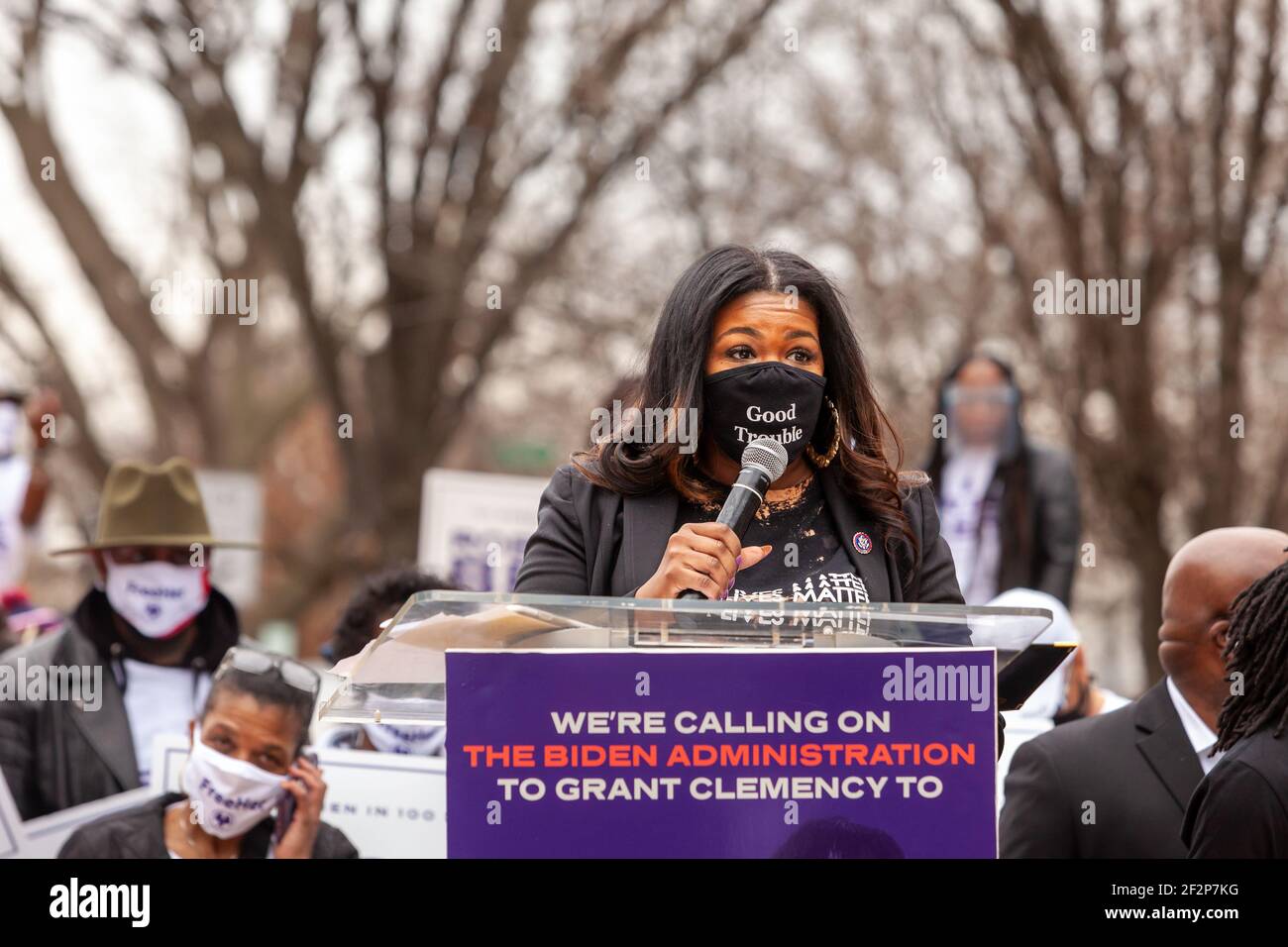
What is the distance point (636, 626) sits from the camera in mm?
2666

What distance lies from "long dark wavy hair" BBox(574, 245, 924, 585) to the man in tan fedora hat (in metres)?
3.11

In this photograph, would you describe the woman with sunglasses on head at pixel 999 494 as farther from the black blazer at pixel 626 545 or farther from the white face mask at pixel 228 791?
the black blazer at pixel 626 545

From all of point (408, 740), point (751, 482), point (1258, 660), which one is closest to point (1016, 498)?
point (408, 740)

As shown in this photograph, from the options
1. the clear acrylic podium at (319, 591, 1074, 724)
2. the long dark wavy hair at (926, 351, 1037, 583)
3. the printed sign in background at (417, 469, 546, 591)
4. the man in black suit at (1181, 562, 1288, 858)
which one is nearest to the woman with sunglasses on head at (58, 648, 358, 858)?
the clear acrylic podium at (319, 591, 1074, 724)

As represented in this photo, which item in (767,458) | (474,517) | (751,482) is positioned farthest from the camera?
(474,517)

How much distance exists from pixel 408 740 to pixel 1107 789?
2428 millimetres

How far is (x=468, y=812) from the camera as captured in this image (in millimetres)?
2623

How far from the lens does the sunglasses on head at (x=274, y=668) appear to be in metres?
5.13

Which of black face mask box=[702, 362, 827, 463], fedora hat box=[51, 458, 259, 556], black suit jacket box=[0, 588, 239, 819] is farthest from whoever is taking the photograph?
fedora hat box=[51, 458, 259, 556]

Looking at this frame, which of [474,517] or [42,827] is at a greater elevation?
[474,517]

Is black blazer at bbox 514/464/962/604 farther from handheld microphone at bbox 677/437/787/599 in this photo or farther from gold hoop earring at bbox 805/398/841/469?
handheld microphone at bbox 677/437/787/599

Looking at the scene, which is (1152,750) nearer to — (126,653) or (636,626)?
(636,626)

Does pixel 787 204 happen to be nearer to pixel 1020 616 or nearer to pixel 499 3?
pixel 499 3

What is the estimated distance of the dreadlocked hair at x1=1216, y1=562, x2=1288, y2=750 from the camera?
11.1 ft
